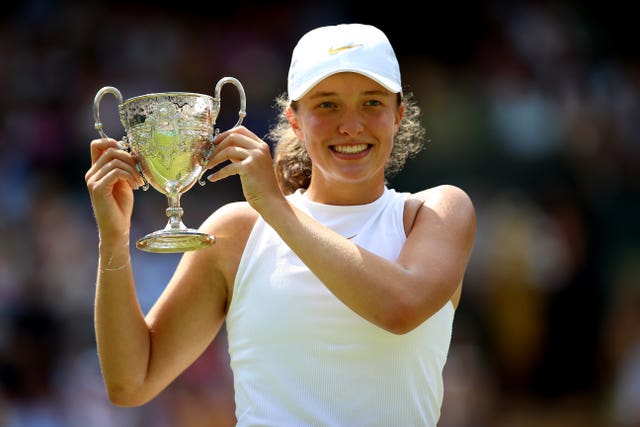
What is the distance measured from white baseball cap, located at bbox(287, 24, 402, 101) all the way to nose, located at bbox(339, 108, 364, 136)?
3.7 inches

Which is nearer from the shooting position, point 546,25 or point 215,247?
point 215,247

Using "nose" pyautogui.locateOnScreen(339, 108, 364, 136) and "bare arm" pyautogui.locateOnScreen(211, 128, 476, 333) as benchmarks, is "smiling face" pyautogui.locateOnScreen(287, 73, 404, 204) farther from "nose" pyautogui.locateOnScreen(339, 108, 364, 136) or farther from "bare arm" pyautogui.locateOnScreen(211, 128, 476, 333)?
"bare arm" pyautogui.locateOnScreen(211, 128, 476, 333)

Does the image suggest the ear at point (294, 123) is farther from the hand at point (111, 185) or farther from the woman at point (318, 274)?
the hand at point (111, 185)

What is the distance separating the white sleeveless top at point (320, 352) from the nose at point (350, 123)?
0.24m

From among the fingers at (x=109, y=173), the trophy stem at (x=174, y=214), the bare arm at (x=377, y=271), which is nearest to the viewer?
the bare arm at (x=377, y=271)

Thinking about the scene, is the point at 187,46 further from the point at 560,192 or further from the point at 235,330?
the point at 235,330

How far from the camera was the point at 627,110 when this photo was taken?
7.54 meters

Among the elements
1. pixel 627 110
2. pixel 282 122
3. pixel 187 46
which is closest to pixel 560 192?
pixel 627 110

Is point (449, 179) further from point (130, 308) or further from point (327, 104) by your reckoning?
point (130, 308)

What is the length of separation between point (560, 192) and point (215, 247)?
Answer: 456 cm

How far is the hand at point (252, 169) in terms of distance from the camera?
243 centimetres

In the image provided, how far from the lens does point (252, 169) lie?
244 cm

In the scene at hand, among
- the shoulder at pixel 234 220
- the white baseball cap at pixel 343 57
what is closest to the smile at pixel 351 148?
the white baseball cap at pixel 343 57

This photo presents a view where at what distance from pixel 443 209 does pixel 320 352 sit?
454 millimetres
